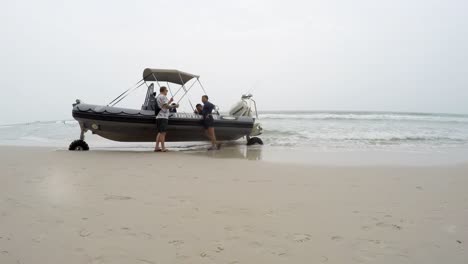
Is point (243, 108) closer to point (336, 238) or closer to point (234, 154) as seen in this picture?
point (234, 154)

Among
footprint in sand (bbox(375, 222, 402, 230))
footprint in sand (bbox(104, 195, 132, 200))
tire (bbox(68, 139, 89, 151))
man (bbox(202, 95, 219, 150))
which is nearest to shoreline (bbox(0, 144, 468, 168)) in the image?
tire (bbox(68, 139, 89, 151))

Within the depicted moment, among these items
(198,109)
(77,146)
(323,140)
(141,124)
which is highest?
(198,109)

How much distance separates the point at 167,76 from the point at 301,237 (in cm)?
812

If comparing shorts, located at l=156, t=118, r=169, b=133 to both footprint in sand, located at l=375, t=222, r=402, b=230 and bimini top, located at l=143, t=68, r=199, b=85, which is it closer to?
bimini top, located at l=143, t=68, r=199, b=85

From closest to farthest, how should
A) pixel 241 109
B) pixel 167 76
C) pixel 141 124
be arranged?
1. pixel 141 124
2. pixel 167 76
3. pixel 241 109

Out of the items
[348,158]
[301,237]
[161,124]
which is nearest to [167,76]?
[161,124]

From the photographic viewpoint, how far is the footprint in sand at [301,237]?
2.06 metres

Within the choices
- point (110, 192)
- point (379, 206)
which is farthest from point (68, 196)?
point (379, 206)

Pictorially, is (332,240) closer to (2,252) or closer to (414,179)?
(2,252)

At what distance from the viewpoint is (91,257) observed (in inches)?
69.3

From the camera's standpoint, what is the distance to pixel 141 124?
26.7 ft

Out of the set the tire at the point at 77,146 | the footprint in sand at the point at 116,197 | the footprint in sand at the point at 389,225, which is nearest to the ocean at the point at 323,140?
the tire at the point at 77,146

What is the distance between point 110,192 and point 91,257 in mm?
1488

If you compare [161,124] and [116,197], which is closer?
[116,197]
